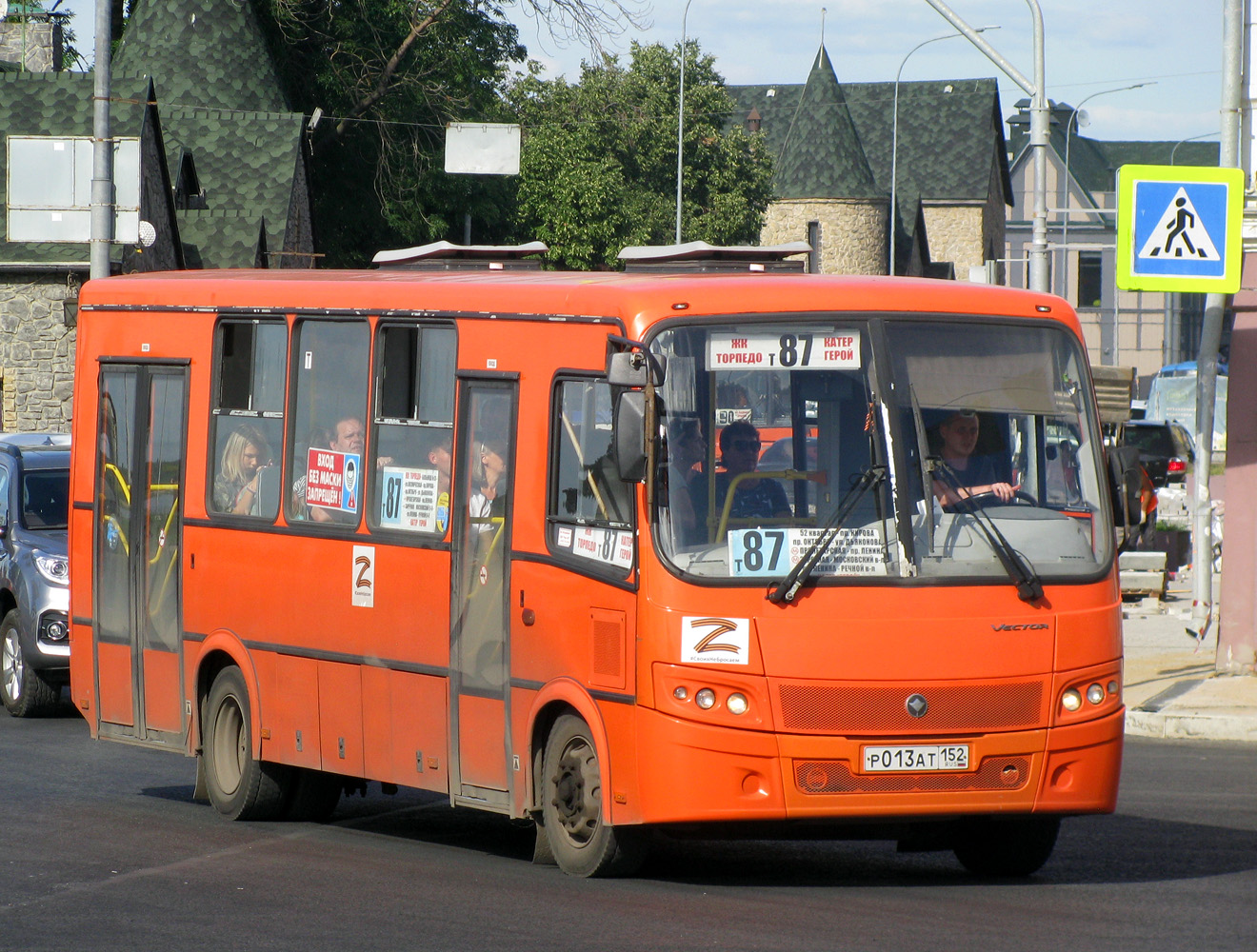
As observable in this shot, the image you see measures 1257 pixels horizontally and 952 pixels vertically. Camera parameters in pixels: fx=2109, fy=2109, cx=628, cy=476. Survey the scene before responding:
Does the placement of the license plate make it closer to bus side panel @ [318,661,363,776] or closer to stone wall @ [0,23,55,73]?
bus side panel @ [318,661,363,776]

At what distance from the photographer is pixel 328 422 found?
1056 centimetres

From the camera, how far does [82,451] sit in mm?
12641

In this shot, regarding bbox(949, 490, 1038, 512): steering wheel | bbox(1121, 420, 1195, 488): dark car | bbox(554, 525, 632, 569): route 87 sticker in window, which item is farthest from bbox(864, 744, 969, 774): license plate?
bbox(1121, 420, 1195, 488): dark car

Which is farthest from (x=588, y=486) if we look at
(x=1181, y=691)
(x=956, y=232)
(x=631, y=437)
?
(x=956, y=232)

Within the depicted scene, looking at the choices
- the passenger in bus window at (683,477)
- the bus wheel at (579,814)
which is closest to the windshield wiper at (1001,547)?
the passenger in bus window at (683,477)

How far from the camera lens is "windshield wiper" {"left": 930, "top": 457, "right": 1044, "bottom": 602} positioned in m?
8.35

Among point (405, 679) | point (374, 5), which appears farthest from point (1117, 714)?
point (374, 5)

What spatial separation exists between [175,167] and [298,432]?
105 feet

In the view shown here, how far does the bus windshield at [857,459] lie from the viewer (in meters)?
8.24

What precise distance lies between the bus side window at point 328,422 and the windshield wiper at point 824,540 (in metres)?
2.86

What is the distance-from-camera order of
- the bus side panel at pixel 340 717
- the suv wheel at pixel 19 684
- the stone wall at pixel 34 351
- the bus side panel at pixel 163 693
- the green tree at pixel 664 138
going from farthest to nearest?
1. the green tree at pixel 664 138
2. the stone wall at pixel 34 351
3. the suv wheel at pixel 19 684
4. the bus side panel at pixel 163 693
5. the bus side panel at pixel 340 717

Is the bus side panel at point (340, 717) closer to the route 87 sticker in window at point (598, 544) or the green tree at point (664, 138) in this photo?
the route 87 sticker in window at point (598, 544)

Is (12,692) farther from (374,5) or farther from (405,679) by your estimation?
(374,5)

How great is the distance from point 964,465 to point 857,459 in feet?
1.45
